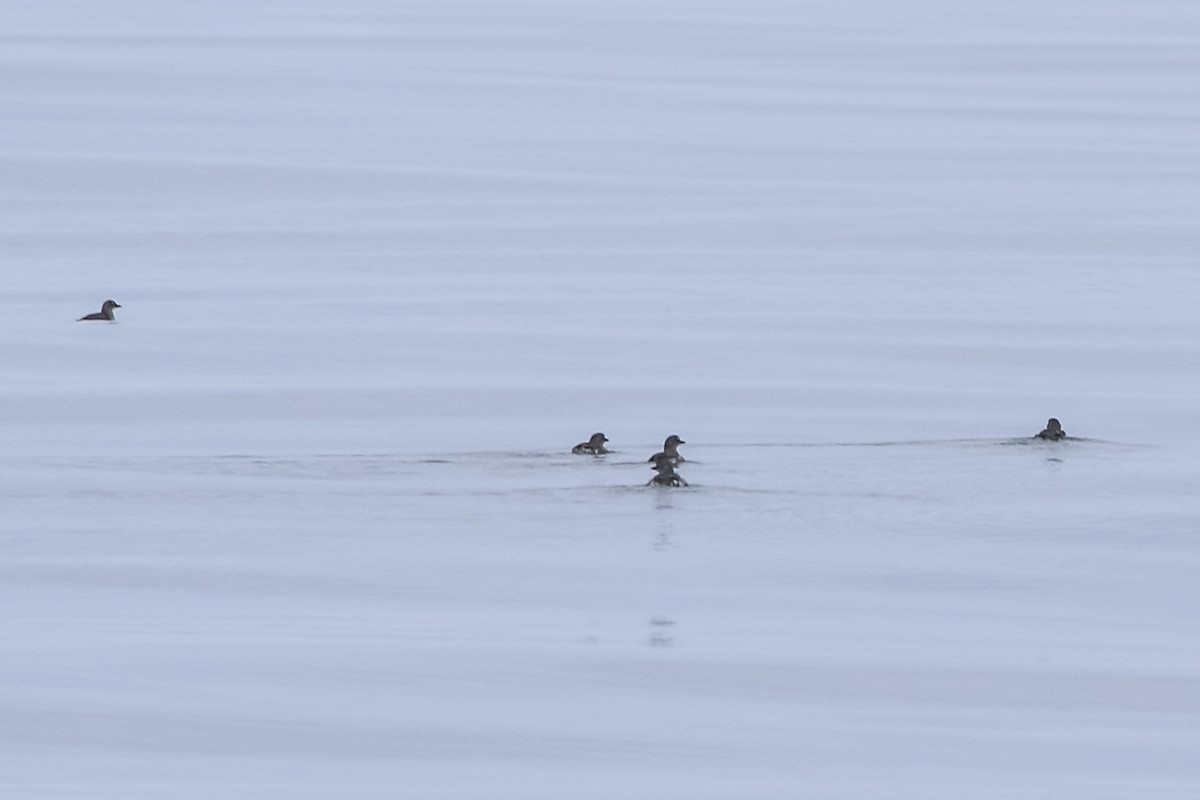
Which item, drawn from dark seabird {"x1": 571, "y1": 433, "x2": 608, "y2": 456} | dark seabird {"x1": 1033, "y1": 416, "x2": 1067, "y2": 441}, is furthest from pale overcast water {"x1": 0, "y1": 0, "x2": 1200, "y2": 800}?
dark seabird {"x1": 1033, "y1": 416, "x2": 1067, "y2": 441}

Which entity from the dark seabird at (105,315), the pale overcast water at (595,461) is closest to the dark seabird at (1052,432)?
the pale overcast water at (595,461)

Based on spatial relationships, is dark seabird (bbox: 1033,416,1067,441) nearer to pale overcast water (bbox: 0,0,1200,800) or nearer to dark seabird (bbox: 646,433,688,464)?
pale overcast water (bbox: 0,0,1200,800)

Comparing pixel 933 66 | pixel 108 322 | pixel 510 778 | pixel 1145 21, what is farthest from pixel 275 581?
pixel 1145 21

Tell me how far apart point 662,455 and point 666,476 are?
1.41 ft

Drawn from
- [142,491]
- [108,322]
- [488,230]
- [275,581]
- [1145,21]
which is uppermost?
[1145,21]

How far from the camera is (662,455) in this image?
51.1ft

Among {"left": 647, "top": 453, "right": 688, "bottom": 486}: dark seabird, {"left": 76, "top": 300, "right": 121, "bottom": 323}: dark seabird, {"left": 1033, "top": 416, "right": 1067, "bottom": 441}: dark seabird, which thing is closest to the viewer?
{"left": 647, "top": 453, "right": 688, "bottom": 486}: dark seabird

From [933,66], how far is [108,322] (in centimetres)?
3289

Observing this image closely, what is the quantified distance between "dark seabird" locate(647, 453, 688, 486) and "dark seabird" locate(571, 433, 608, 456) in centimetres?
72

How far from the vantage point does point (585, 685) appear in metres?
11.0

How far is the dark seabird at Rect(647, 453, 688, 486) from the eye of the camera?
49.7ft

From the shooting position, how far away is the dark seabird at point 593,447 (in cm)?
1605

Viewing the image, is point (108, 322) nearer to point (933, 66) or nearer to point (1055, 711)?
point (1055, 711)

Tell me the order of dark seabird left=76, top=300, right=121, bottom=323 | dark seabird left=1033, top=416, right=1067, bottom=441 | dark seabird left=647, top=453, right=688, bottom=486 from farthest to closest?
dark seabird left=76, top=300, right=121, bottom=323 → dark seabird left=1033, top=416, right=1067, bottom=441 → dark seabird left=647, top=453, right=688, bottom=486
